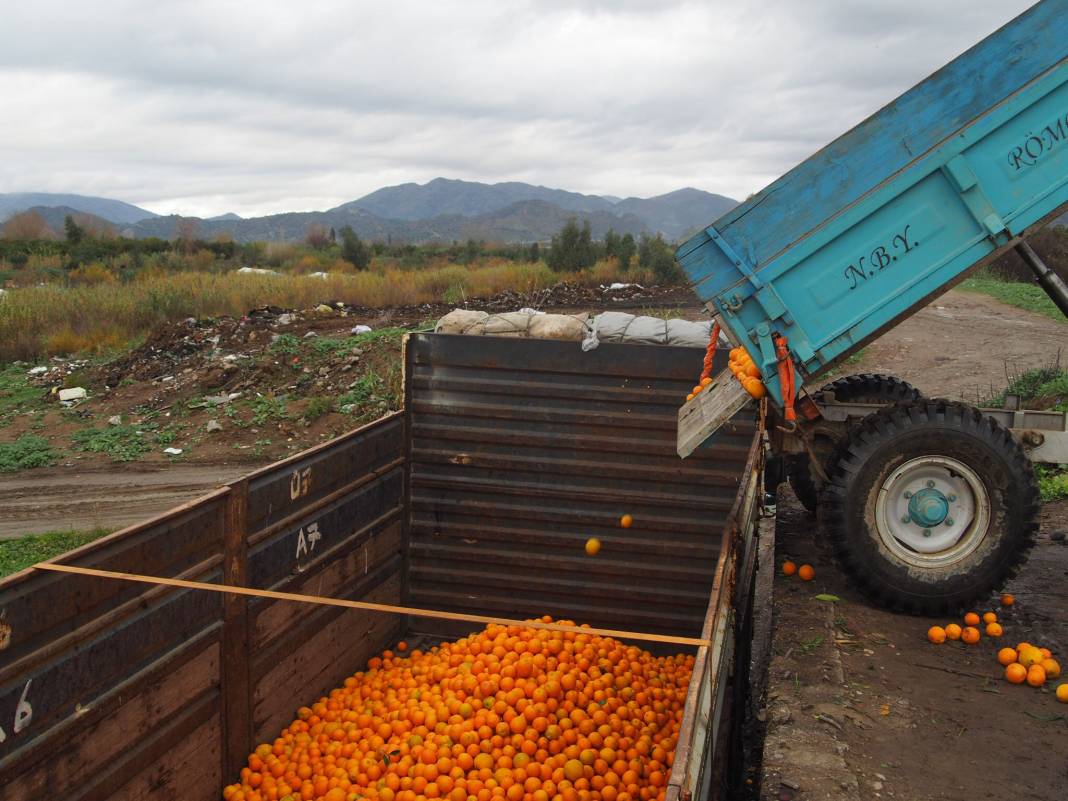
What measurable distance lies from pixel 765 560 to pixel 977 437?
67.0 inches

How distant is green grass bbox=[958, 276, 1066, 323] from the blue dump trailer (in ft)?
53.0

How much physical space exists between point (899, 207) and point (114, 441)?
11768 mm

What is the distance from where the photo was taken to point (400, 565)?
6.39m

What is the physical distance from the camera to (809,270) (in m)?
4.67

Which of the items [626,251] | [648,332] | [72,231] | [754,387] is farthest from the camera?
[72,231]

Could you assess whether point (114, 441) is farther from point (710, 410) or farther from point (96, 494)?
point (710, 410)

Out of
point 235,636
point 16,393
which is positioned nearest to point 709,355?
point 235,636

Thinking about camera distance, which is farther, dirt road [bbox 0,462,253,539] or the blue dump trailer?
dirt road [bbox 0,462,253,539]

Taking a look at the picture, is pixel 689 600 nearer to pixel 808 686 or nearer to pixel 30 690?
pixel 808 686

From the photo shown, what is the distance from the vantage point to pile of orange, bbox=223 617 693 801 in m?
4.33

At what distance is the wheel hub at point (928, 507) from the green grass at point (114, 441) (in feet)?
35.5

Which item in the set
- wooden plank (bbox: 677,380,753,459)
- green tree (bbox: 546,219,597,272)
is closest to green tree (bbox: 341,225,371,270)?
green tree (bbox: 546,219,597,272)

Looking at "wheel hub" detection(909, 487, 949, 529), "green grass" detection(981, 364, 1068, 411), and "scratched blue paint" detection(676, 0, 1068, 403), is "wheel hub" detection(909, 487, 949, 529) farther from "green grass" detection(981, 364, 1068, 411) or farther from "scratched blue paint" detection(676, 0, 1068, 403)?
"green grass" detection(981, 364, 1068, 411)

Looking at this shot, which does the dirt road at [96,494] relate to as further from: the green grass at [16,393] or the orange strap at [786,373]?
the orange strap at [786,373]
